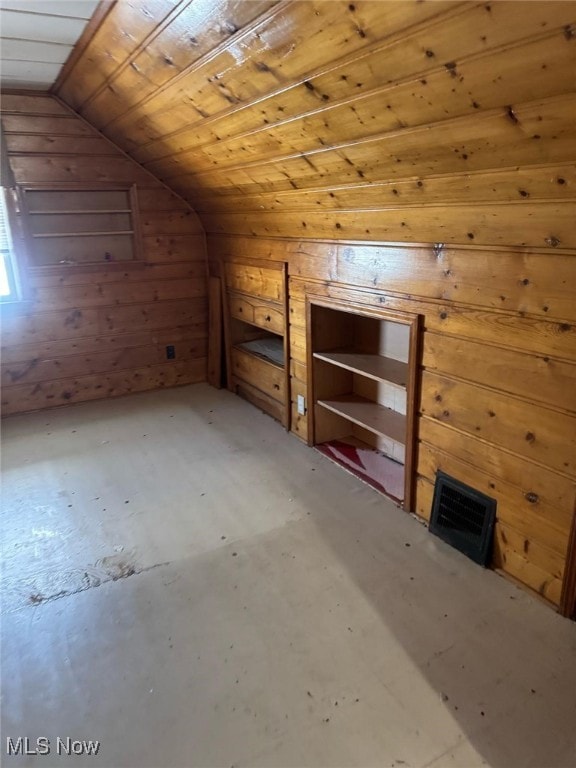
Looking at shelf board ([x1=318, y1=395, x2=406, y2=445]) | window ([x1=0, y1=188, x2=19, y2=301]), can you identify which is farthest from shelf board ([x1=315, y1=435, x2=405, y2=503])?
window ([x1=0, y1=188, x2=19, y2=301])

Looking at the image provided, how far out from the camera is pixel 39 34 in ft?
8.14

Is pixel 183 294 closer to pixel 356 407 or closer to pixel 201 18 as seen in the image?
pixel 356 407

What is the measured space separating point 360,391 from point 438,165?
185cm

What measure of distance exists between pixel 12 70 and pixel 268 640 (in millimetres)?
3536

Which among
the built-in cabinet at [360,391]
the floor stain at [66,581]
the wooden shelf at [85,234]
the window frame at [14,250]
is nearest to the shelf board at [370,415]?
the built-in cabinet at [360,391]

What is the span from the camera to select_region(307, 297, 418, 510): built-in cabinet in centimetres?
296

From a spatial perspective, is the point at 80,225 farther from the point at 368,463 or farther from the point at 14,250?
the point at 368,463

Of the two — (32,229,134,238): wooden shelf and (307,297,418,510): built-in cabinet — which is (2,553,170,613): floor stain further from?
(32,229,134,238): wooden shelf

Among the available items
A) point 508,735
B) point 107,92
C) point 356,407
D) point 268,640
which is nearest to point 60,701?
point 268,640

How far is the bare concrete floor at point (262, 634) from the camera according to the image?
1.57m

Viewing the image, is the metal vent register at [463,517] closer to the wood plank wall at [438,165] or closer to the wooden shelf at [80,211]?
the wood plank wall at [438,165]

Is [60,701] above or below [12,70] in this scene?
below

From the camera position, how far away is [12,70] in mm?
3176

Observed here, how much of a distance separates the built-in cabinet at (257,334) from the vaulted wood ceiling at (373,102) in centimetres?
80
